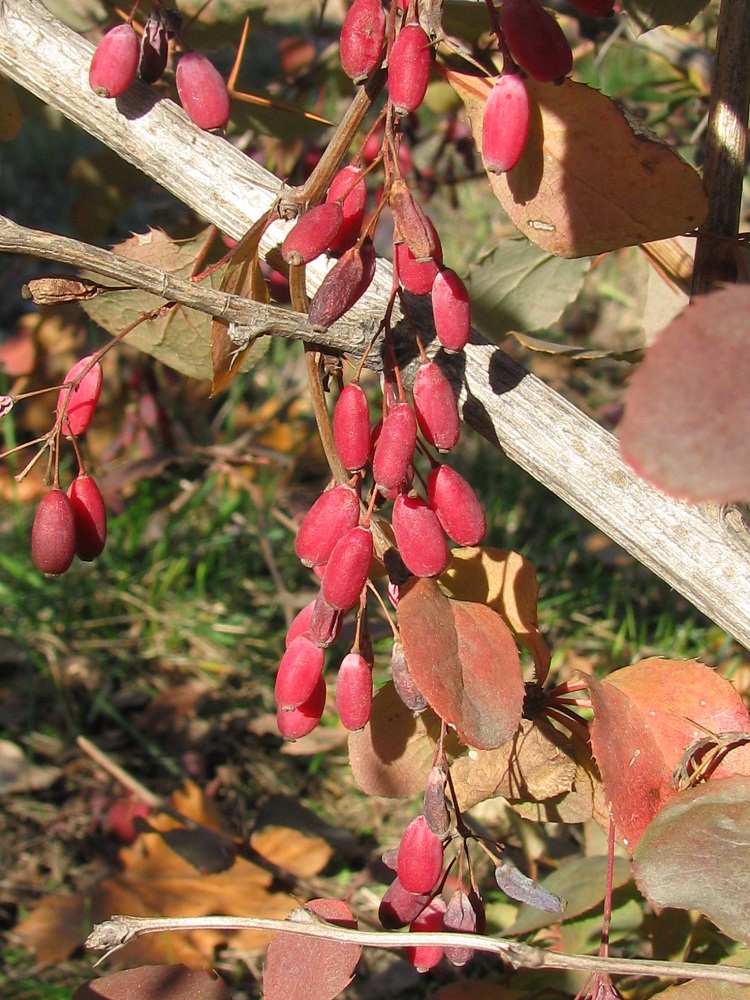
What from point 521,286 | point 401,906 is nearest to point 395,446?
point 401,906

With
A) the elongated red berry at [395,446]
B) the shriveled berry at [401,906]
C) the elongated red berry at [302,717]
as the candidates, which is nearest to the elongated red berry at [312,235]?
the elongated red berry at [395,446]

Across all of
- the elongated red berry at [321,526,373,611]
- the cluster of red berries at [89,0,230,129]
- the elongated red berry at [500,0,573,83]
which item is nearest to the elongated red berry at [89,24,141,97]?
the cluster of red berries at [89,0,230,129]

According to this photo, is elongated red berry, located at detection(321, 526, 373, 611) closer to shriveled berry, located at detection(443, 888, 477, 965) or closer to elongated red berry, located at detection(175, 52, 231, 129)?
shriveled berry, located at detection(443, 888, 477, 965)

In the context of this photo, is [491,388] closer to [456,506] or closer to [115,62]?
[456,506]

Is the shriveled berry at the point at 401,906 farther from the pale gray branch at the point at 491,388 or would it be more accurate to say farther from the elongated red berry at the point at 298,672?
the pale gray branch at the point at 491,388

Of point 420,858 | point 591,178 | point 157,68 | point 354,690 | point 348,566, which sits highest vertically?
point 591,178

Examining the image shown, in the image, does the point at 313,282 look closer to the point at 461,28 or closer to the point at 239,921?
the point at 461,28
